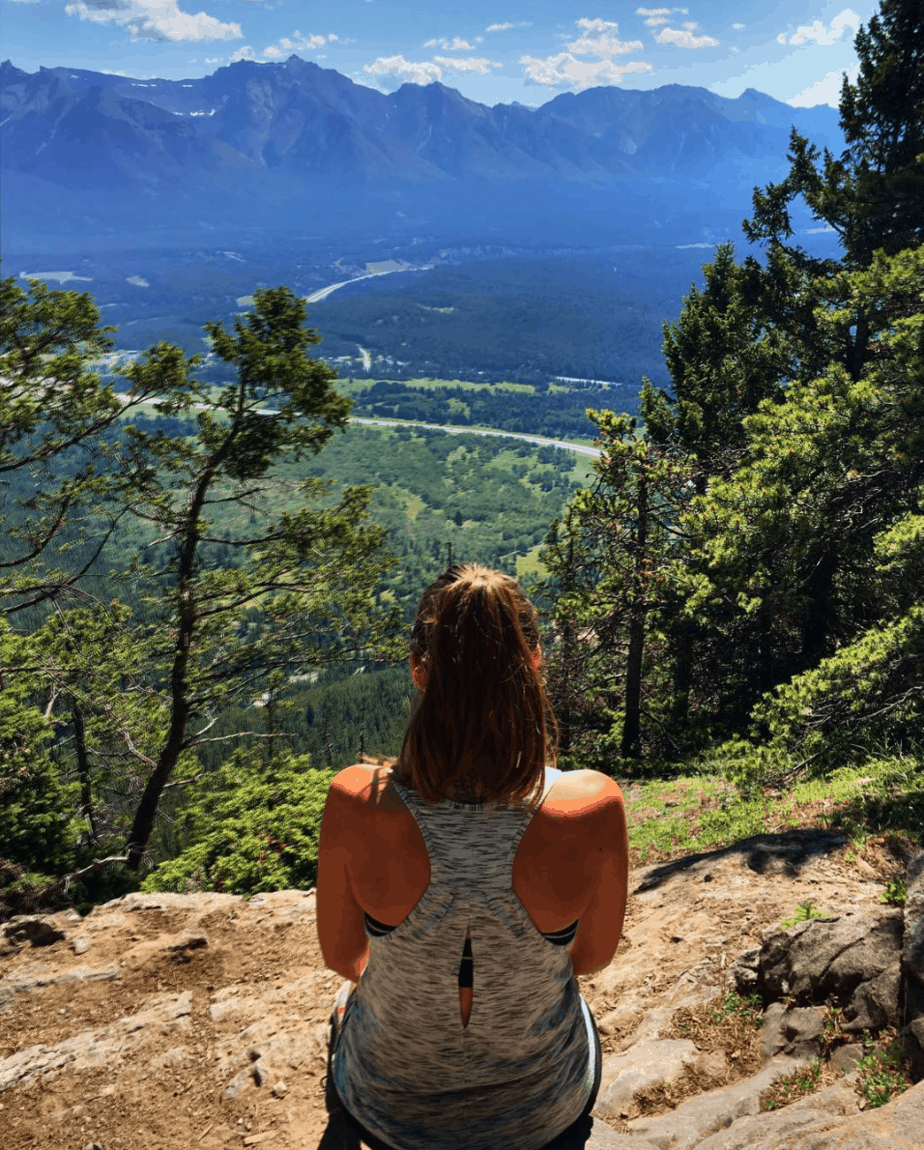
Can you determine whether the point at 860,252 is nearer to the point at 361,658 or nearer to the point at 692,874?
the point at 361,658

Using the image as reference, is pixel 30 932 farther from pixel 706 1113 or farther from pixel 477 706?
pixel 477 706

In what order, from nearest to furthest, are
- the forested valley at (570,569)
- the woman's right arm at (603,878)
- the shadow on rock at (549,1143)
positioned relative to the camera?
the woman's right arm at (603,878), the shadow on rock at (549,1143), the forested valley at (570,569)

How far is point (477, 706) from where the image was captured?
83.4 inches

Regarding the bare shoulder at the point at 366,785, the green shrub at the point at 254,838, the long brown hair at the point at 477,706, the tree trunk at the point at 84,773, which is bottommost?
the tree trunk at the point at 84,773

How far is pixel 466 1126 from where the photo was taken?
240 cm

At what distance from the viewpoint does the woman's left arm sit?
2.24 meters

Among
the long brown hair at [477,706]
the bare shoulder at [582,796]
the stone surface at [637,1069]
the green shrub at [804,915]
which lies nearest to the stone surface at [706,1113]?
the stone surface at [637,1069]

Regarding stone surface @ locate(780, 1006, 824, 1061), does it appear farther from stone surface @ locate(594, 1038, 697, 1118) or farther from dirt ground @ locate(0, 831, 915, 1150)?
stone surface @ locate(594, 1038, 697, 1118)

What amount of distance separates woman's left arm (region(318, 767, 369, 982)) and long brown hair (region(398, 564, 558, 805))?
0.78ft

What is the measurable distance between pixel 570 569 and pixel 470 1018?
13.1 meters

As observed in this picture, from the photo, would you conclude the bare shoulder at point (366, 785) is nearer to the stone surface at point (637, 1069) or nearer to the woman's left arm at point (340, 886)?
the woman's left arm at point (340, 886)

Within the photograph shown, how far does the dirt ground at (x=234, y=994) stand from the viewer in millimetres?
4184

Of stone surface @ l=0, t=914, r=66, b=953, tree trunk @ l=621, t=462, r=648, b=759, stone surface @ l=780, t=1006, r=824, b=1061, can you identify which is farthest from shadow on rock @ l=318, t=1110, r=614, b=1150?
tree trunk @ l=621, t=462, r=648, b=759

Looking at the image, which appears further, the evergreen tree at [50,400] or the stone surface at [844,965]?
the evergreen tree at [50,400]
